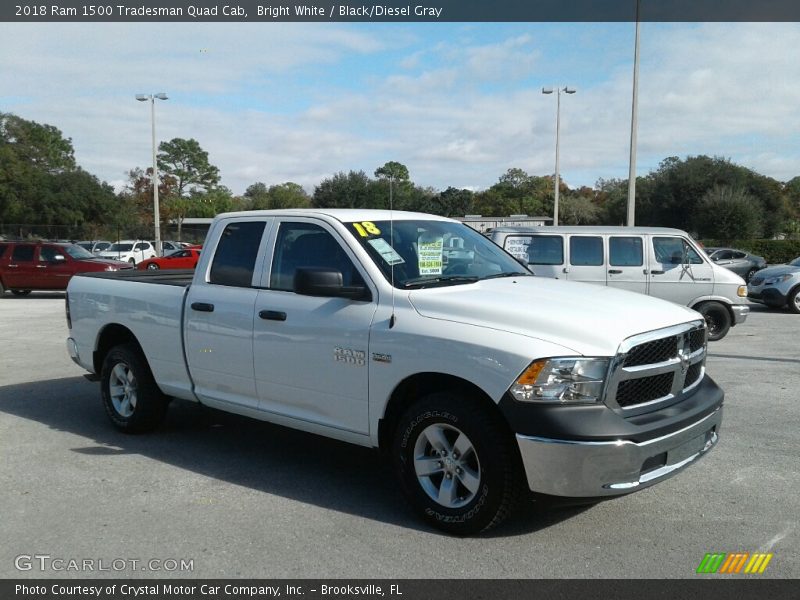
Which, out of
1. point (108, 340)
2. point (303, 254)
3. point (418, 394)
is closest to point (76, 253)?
point (108, 340)

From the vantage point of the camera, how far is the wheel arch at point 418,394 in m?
4.16

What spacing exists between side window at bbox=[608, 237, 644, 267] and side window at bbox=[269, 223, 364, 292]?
863 centimetres

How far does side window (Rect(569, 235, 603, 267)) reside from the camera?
1279 centimetres

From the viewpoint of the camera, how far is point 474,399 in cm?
419

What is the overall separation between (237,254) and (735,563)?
3.98 m

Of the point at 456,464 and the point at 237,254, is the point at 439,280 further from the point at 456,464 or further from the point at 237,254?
the point at 237,254

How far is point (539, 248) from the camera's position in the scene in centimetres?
1299

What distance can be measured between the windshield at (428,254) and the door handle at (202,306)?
52.5 inches

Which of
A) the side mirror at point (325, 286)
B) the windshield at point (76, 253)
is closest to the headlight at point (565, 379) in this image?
the side mirror at point (325, 286)

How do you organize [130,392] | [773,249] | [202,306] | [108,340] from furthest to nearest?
[773,249] < [108,340] < [130,392] < [202,306]

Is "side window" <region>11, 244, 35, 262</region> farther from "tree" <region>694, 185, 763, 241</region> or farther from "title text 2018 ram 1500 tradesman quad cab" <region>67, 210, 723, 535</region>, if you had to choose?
"tree" <region>694, 185, 763, 241</region>

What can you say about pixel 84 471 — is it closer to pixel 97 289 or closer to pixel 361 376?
pixel 97 289

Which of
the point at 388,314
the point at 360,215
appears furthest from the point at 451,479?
the point at 360,215

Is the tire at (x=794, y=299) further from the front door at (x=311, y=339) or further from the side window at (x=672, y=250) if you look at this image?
the front door at (x=311, y=339)
